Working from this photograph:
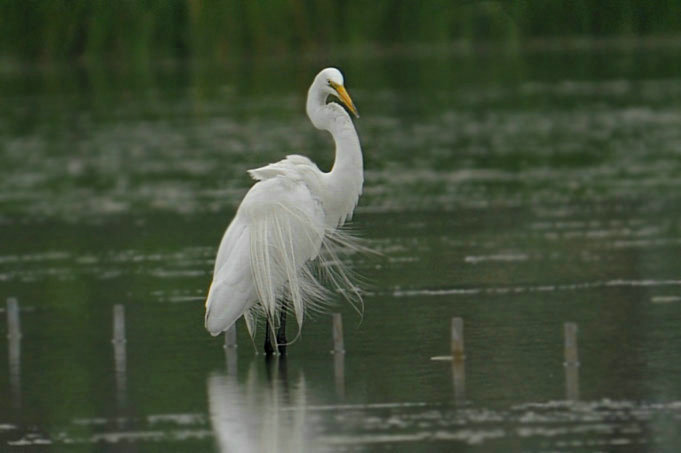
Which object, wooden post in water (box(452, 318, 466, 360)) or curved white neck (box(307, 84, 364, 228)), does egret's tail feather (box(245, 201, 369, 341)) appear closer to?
curved white neck (box(307, 84, 364, 228))

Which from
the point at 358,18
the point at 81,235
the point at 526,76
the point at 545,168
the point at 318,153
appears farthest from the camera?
the point at 526,76

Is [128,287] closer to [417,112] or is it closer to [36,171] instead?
[36,171]

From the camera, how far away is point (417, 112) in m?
52.1

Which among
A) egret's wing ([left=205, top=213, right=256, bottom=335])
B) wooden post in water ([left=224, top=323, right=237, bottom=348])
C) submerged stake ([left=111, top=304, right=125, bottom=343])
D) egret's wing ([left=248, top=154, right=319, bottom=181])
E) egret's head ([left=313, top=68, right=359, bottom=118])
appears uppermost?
egret's head ([left=313, top=68, right=359, bottom=118])

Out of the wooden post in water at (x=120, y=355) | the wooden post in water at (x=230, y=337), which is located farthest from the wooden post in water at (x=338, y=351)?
the wooden post in water at (x=120, y=355)

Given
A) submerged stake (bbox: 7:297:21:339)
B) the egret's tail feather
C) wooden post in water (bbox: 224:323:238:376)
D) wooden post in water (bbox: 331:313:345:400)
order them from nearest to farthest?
wooden post in water (bbox: 331:313:345:400), the egret's tail feather, wooden post in water (bbox: 224:323:238:376), submerged stake (bbox: 7:297:21:339)

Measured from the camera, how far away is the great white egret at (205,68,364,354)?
1439cm

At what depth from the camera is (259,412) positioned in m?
12.6

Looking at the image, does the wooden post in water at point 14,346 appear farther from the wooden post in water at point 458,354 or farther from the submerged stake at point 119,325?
the wooden post in water at point 458,354

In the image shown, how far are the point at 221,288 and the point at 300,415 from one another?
2.18 m

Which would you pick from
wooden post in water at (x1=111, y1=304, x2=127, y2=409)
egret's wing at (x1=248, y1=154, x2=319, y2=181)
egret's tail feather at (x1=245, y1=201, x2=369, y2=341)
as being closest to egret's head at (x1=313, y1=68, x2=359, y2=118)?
egret's wing at (x1=248, y1=154, x2=319, y2=181)

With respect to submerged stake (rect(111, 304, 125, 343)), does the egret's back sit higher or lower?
higher

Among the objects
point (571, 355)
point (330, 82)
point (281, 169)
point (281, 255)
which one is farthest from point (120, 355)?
point (571, 355)

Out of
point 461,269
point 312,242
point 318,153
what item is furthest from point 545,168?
point 312,242
